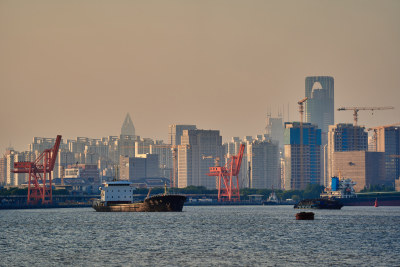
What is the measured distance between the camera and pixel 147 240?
334 ft

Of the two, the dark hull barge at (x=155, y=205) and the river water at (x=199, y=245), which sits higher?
the dark hull barge at (x=155, y=205)

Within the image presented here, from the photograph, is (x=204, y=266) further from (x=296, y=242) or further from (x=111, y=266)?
(x=296, y=242)

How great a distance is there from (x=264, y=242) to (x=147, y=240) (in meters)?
14.8

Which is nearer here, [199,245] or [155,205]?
[199,245]

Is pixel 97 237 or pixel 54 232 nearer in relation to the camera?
pixel 97 237

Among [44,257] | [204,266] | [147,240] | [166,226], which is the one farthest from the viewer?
[166,226]

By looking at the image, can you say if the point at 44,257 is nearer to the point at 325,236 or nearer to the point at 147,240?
the point at 147,240

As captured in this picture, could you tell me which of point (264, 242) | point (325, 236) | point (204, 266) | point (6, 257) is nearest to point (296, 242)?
point (264, 242)

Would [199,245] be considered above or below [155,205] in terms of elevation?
below

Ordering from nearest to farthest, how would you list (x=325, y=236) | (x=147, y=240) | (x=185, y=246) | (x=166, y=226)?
(x=185, y=246) < (x=147, y=240) < (x=325, y=236) < (x=166, y=226)

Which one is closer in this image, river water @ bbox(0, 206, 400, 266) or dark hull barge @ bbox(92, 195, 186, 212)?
river water @ bbox(0, 206, 400, 266)

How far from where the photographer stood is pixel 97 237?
10750 centimetres

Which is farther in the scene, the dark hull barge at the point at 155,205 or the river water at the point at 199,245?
the dark hull barge at the point at 155,205

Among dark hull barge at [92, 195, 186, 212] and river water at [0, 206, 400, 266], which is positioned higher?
dark hull barge at [92, 195, 186, 212]
